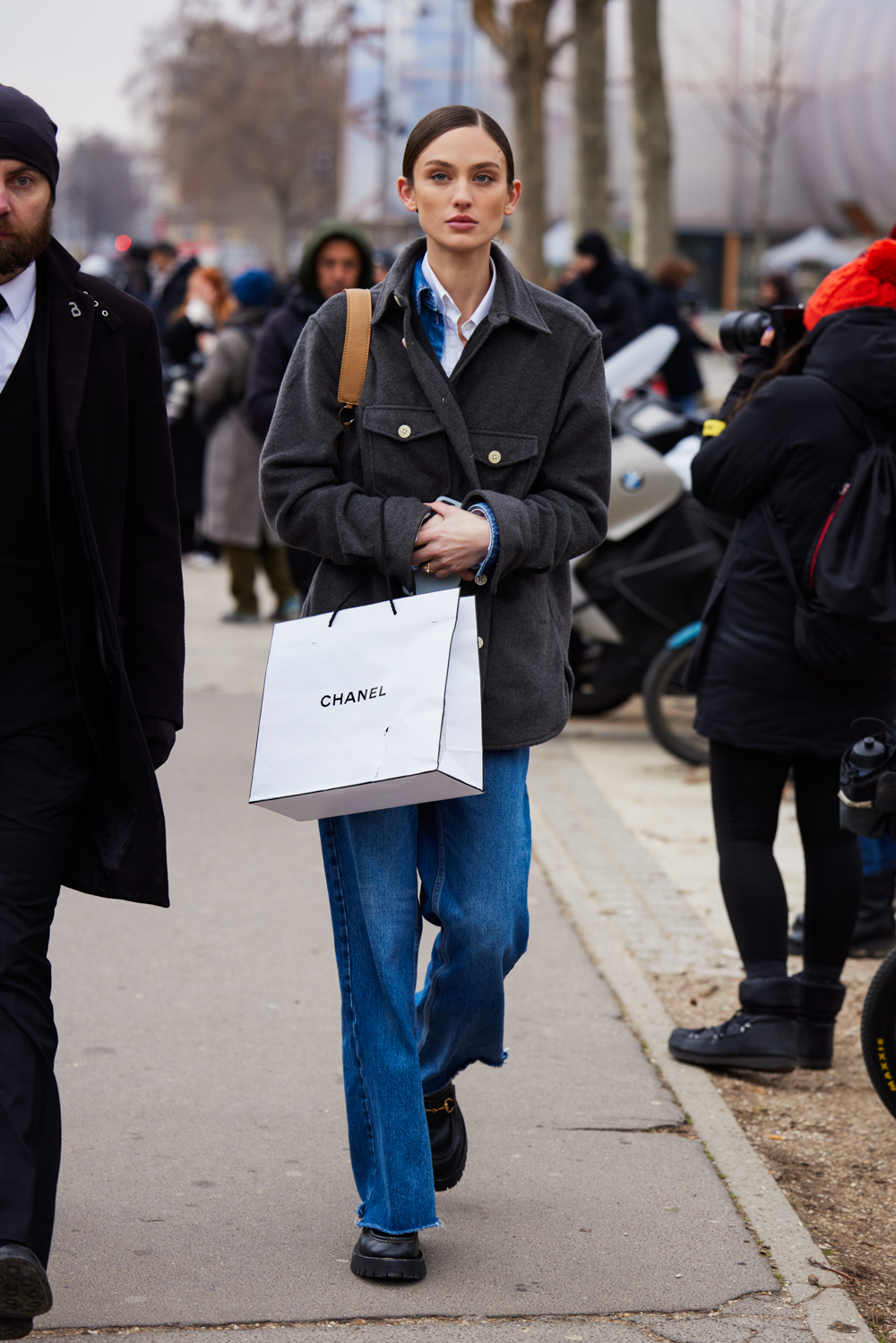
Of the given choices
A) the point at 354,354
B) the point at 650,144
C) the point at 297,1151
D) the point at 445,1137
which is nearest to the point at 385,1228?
the point at 445,1137

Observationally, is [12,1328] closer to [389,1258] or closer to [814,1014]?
[389,1258]

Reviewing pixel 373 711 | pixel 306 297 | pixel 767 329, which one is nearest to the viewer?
pixel 373 711

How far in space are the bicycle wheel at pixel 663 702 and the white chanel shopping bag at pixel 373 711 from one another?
15.3ft

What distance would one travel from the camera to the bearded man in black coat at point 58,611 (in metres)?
2.92

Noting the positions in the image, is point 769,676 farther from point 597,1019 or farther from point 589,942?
point 589,942

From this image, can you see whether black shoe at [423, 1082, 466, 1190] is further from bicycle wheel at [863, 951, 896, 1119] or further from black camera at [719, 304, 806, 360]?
black camera at [719, 304, 806, 360]

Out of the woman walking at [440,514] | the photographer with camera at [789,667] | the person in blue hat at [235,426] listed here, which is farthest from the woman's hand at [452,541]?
the person in blue hat at [235,426]

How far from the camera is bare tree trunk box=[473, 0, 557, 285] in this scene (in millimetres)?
21750

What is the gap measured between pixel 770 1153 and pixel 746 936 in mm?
611

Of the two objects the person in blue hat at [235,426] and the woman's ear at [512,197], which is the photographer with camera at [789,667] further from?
the person in blue hat at [235,426]

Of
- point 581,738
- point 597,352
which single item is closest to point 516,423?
point 597,352

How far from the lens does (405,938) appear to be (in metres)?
3.26

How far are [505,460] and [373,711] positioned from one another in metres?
0.53

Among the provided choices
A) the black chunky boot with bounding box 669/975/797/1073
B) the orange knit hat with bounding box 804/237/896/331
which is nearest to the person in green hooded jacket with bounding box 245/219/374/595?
the orange knit hat with bounding box 804/237/896/331
